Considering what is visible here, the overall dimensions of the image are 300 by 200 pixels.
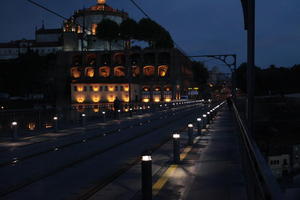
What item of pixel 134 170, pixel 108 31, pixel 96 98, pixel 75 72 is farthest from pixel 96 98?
pixel 134 170

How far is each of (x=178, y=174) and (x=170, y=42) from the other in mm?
121824

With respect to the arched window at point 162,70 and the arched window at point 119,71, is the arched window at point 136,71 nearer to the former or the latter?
the arched window at point 119,71

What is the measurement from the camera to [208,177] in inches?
395

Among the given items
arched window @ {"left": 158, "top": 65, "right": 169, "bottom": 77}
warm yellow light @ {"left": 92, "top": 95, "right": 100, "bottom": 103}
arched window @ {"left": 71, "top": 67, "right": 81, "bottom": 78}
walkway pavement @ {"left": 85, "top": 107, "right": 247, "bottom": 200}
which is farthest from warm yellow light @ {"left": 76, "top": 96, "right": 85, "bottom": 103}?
walkway pavement @ {"left": 85, "top": 107, "right": 247, "bottom": 200}

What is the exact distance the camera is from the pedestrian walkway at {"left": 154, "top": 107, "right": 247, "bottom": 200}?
26.8 feet

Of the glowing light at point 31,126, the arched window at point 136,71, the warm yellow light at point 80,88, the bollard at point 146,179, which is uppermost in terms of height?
the arched window at point 136,71

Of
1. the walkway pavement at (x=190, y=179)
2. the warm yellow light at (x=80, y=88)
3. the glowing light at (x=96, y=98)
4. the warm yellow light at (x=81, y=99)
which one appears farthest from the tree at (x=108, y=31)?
the walkway pavement at (x=190, y=179)

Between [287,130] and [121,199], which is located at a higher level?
[121,199]

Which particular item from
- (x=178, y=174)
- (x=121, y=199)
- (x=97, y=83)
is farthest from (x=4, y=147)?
(x=97, y=83)

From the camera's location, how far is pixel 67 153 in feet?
48.1

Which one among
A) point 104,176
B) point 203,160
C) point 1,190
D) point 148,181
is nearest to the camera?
point 148,181

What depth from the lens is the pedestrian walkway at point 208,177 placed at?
26.8 ft

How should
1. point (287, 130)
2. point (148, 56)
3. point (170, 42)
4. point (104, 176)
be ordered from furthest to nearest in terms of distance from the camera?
1. point (170, 42)
2. point (148, 56)
3. point (287, 130)
4. point (104, 176)

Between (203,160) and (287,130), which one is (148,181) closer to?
(203,160)
